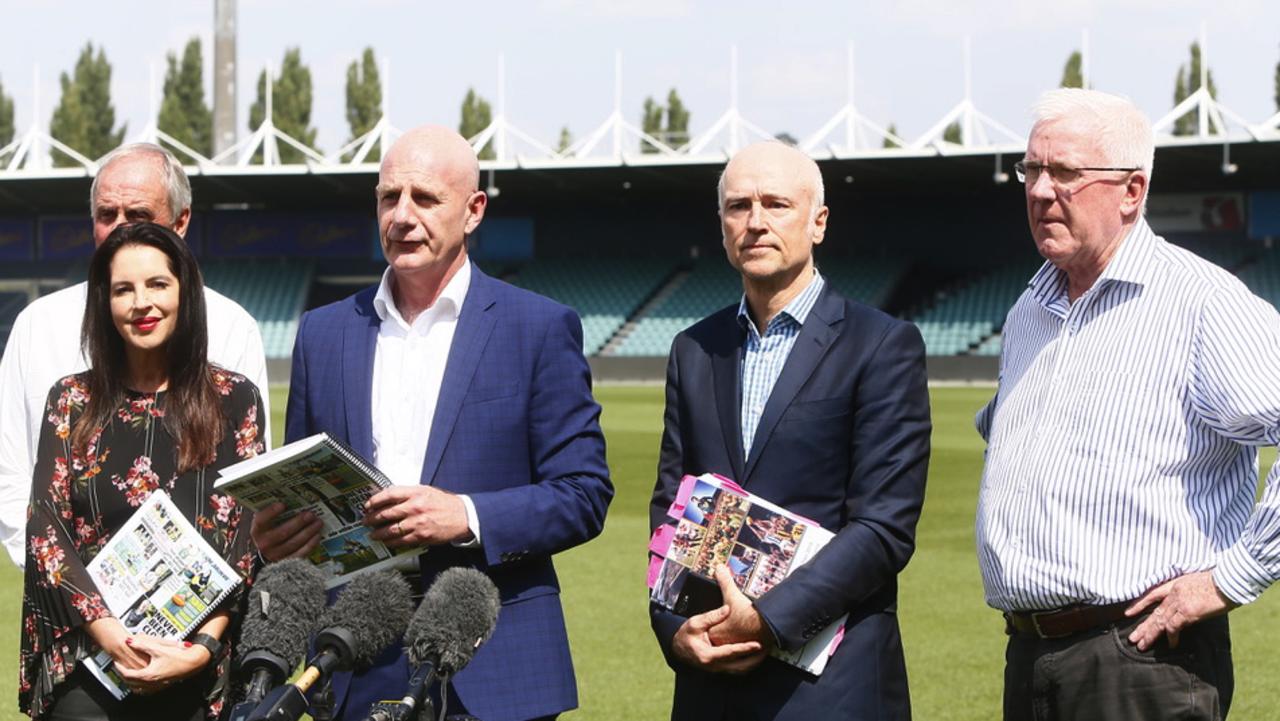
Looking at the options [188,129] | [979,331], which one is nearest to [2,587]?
[979,331]

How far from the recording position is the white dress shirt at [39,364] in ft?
13.5

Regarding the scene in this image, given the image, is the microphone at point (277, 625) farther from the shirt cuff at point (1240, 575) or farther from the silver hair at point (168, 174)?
the shirt cuff at point (1240, 575)

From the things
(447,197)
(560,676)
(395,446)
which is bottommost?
(560,676)

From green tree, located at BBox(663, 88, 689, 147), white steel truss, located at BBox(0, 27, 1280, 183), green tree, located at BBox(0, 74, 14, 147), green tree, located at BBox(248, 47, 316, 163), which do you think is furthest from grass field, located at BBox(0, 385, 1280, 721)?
green tree, located at BBox(0, 74, 14, 147)

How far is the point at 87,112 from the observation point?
6469 cm

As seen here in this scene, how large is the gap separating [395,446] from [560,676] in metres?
0.69

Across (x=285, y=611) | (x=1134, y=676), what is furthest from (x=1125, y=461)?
(x=285, y=611)

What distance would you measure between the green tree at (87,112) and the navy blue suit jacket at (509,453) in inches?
2483

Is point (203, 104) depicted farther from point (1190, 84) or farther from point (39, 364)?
point (39, 364)

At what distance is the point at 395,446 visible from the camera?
3760mm

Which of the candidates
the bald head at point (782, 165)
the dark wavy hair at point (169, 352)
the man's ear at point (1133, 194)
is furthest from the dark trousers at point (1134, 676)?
the dark wavy hair at point (169, 352)

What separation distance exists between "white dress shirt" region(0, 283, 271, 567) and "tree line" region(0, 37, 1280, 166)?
5421 cm

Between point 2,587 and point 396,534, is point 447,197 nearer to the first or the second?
Answer: point 396,534

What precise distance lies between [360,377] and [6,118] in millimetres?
75675
